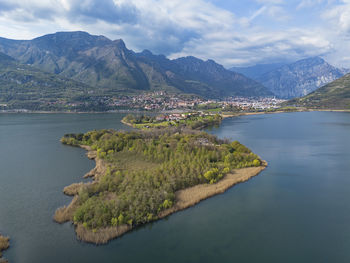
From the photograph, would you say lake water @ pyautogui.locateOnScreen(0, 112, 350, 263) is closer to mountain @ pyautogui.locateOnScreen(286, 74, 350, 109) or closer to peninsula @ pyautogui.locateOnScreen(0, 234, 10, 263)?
peninsula @ pyautogui.locateOnScreen(0, 234, 10, 263)

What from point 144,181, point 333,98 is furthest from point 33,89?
point 333,98

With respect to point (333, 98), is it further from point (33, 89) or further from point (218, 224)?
point (33, 89)

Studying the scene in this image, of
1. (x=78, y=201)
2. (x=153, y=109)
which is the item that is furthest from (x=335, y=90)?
(x=78, y=201)

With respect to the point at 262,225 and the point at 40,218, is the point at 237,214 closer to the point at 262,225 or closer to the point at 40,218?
the point at 262,225

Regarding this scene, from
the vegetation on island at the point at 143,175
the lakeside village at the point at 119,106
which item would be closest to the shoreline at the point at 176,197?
the vegetation on island at the point at 143,175

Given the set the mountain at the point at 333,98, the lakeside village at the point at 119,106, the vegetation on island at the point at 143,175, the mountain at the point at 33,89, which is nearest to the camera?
the vegetation on island at the point at 143,175

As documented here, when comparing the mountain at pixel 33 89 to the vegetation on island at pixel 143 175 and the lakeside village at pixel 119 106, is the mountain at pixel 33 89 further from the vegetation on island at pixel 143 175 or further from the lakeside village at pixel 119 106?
the vegetation on island at pixel 143 175

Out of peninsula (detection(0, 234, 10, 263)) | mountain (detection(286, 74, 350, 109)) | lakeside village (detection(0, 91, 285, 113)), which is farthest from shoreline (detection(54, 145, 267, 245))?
mountain (detection(286, 74, 350, 109))
